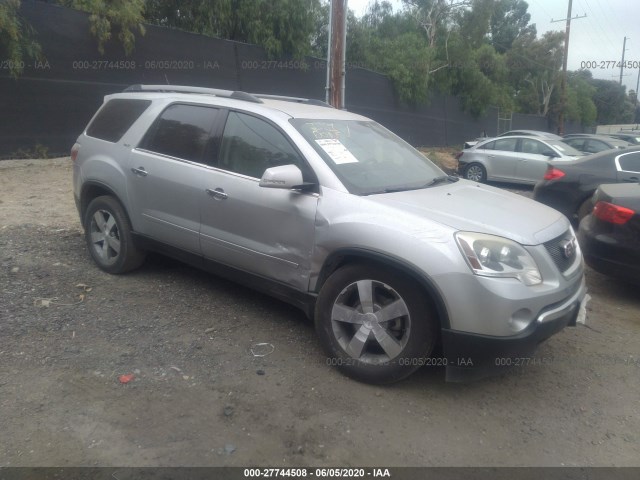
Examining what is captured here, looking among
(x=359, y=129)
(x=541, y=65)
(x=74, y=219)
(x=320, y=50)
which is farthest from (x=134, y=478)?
(x=541, y=65)

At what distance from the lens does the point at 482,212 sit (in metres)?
3.86

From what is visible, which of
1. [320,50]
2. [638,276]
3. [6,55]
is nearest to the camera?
[638,276]

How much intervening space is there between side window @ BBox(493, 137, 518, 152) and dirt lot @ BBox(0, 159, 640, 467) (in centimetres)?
1010

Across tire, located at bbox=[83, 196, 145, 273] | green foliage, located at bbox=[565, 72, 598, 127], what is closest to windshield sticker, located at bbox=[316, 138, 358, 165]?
tire, located at bbox=[83, 196, 145, 273]

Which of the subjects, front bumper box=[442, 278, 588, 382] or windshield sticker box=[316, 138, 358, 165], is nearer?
front bumper box=[442, 278, 588, 382]

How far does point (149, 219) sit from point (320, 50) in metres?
17.0

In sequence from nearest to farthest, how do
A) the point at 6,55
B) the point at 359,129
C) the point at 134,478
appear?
the point at 134,478 → the point at 359,129 → the point at 6,55

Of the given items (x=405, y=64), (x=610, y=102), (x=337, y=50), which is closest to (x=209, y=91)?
(x=337, y=50)

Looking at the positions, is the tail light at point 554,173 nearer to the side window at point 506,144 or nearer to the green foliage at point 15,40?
the side window at point 506,144

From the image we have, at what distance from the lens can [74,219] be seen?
7387 mm

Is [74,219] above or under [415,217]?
under

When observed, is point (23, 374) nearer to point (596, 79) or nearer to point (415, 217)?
point (415, 217)

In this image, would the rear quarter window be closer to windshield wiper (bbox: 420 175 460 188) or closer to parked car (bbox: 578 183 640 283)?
windshield wiper (bbox: 420 175 460 188)

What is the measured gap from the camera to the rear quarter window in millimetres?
5395
